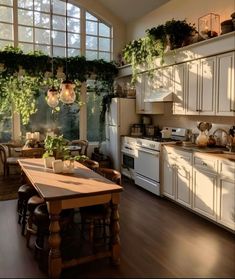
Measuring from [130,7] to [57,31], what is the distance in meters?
1.82

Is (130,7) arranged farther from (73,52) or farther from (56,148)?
(56,148)

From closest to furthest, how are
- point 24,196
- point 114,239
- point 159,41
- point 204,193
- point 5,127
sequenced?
point 114,239
point 24,196
point 204,193
point 159,41
point 5,127

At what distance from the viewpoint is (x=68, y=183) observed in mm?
2988

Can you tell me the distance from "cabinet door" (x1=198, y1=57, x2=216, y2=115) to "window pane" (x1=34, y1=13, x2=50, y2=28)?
4.07 m

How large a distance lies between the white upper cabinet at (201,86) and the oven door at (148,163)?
3.26ft

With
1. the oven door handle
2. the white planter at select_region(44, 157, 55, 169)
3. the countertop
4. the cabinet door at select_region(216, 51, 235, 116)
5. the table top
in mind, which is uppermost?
the cabinet door at select_region(216, 51, 235, 116)

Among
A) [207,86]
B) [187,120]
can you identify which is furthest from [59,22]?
[207,86]

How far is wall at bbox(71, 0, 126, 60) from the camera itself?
711 centimetres

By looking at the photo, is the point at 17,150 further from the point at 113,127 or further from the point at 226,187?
the point at 226,187

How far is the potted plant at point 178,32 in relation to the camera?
16.3ft

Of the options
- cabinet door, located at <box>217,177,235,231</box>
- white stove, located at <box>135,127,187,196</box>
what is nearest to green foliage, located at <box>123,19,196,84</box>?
white stove, located at <box>135,127,187,196</box>

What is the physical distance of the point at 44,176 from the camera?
3.27 meters

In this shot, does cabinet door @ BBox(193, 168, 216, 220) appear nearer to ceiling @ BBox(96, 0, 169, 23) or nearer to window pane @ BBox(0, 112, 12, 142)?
ceiling @ BBox(96, 0, 169, 23)

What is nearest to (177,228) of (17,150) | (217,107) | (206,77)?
(217,107)
